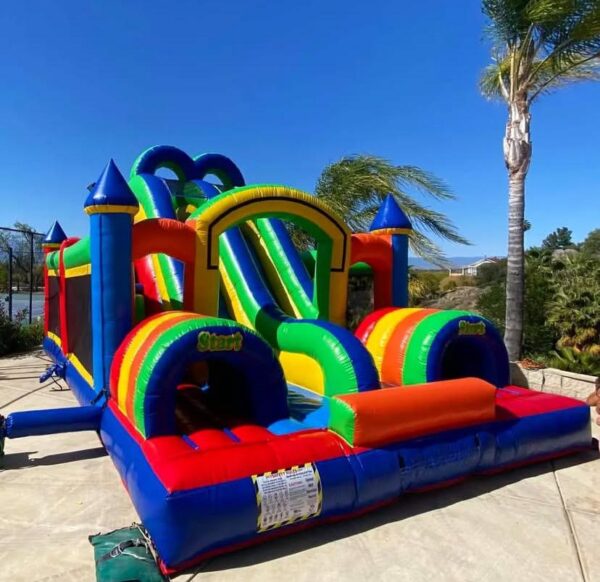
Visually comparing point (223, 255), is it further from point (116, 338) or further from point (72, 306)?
point (116, 338)

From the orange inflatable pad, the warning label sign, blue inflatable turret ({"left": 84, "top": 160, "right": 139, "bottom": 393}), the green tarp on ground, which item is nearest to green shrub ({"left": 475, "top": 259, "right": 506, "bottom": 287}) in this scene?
the orange inflatable pad

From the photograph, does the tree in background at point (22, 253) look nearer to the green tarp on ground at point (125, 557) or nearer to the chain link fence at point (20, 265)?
the chain link fence at point (20, 265)

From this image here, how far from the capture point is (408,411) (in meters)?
3.50

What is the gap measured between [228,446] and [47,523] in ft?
4.13

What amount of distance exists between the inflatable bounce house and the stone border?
1.73 m

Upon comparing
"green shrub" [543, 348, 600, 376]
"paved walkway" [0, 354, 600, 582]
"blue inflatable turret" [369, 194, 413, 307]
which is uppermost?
"blue inflatable turret" [369, 194, 413, 307]

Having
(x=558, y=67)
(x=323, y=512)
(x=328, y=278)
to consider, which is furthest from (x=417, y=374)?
(x=558, y=67)

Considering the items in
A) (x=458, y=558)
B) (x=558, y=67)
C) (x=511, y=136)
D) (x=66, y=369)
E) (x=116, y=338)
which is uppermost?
(x=558, y=67)

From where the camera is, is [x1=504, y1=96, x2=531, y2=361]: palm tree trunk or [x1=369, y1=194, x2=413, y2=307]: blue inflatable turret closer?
[x1=369, y1=194, x2=413, y2=307]: blue inflatable turret

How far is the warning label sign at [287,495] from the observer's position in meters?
2.87

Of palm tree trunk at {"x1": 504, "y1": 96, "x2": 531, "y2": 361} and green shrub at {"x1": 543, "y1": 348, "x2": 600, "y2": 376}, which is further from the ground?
palm tree trunk at {"x1": 504, "y1": 96, "x2": 531, "y2": 361}

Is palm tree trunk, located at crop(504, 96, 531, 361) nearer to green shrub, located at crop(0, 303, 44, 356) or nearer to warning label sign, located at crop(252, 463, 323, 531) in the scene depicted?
warning label sign, located at crop(252, 463, 323, 531)

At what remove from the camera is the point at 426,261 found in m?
9.67

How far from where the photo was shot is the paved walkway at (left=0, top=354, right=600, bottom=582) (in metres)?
2.71
